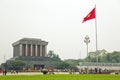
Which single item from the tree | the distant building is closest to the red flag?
the tree

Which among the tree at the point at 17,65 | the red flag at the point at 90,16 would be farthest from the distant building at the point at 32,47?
the red flag at the point at 90,16

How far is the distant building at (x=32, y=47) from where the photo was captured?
114m

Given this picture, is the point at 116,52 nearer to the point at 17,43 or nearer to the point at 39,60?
the point at 39,60

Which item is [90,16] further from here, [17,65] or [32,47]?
[32,47]

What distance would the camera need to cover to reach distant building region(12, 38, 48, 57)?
11425cm

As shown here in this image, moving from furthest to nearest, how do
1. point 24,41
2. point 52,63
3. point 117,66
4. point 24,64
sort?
point 24,41 < point 52,63 < point 24,64 < point 117,66

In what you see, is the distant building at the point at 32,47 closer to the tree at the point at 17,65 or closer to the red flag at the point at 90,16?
the tree at the point at 17,65

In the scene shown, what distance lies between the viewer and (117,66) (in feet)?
293

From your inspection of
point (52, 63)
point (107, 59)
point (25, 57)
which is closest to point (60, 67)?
point (52, 63)

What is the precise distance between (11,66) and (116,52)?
154 feet

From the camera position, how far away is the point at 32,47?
118500 millimetres

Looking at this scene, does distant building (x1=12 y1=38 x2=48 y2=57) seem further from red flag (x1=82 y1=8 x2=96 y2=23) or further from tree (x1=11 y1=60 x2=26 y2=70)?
red flag (x1=82 y1=8 x2=96 y2=23)

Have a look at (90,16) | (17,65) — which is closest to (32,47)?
(17,65)

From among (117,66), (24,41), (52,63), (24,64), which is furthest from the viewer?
(24,41)
